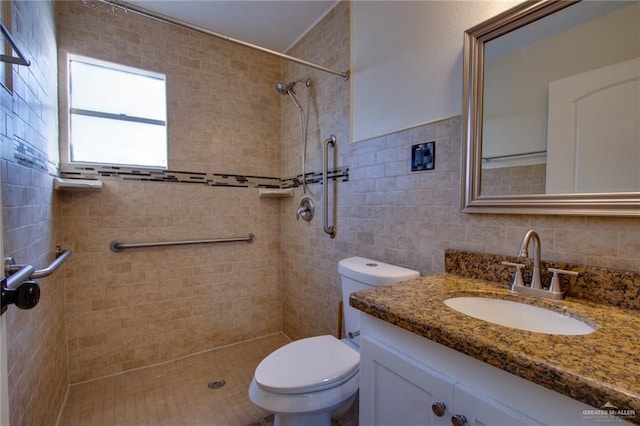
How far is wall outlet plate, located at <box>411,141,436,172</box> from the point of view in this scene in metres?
1.39

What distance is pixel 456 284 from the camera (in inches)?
44.6

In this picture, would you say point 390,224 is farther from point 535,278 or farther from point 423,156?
point 535,278

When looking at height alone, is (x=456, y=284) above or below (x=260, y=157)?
below

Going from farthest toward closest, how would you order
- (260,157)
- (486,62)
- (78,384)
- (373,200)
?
1. (260,157)
2. (78,384)
3. (373,200)
4. (486,62)

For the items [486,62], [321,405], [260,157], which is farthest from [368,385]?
[260,157]

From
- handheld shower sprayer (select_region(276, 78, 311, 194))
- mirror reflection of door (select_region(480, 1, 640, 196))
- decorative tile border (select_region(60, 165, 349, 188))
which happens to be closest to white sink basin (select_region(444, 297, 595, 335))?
mirror reflection of door (select_region(480, 1, 640, 196))

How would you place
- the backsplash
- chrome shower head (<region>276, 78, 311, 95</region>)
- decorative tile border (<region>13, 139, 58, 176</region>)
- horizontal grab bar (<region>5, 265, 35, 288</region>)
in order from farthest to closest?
chrome shower head (<region>276, 78, 311, 95</region>), decorative tile border (<region>13, 139, 58, 176</region>), the backsplash, horizontal grab bar (<region>5, 265, 35, 288</region>)

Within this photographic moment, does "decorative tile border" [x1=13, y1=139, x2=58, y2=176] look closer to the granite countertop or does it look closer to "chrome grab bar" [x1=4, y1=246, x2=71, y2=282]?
"chrome grab bar" [x1=4, y1=246, x2=71, y2=282]

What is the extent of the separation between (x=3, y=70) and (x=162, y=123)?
1295mm

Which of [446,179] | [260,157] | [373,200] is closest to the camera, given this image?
[446,179]

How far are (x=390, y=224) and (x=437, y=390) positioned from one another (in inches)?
37.2

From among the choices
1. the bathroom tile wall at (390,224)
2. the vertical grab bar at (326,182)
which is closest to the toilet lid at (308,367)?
the bathroom tile wall at (390,224)

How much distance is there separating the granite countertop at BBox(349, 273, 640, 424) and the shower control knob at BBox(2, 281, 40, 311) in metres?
0.89

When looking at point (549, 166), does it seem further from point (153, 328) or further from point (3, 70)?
point (153, 328)
